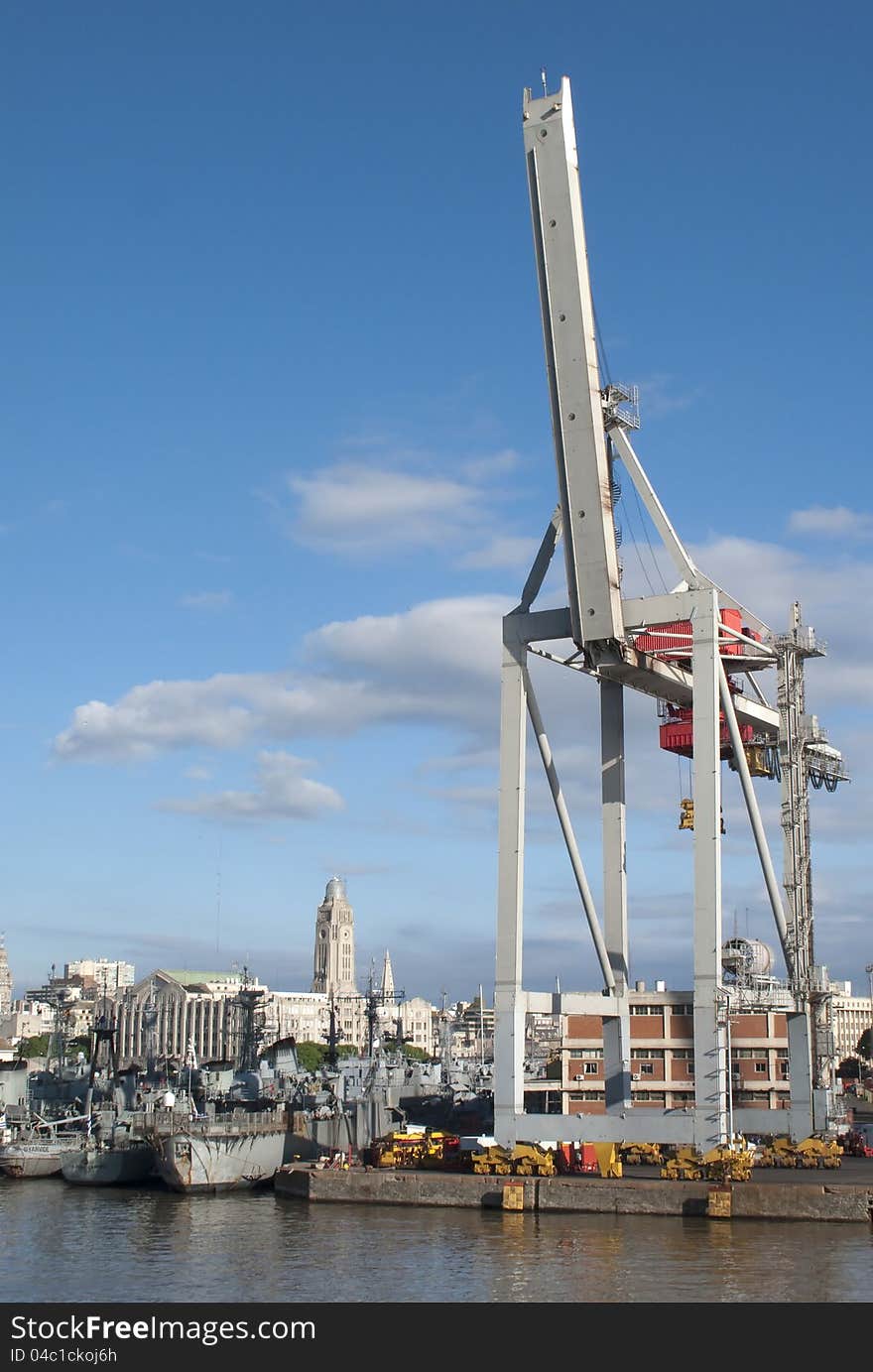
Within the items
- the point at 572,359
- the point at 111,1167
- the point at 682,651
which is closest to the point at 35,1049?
the point at 111,1167

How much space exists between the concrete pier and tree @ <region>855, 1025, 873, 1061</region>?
13703 cm

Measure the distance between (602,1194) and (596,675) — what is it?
663 inches

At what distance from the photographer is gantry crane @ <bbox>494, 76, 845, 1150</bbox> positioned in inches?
1625

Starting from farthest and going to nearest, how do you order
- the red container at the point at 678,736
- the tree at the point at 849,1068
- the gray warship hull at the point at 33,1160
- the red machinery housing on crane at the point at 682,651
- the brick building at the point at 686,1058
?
the tree at the point at 849,1068 → the gray warship hull at the point at 33,1160 → the red container at the point at 678,736 → the brick building at the point at 686,1058 → the red machinery housing on crane at the point at 682,651

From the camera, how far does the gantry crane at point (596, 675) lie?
1625 inches

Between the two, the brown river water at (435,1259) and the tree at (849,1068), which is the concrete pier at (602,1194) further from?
the tree at (849,1068)

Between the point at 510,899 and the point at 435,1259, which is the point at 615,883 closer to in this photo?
the point at 510,899

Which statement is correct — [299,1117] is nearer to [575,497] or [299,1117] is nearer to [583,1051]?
[583,1051]

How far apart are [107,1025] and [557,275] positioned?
57838 millimetres

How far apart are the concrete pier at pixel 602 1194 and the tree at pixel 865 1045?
13703 centimetres

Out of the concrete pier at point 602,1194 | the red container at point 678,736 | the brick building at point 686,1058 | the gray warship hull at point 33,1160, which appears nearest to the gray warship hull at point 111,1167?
the gray warship hull at point 33,1160

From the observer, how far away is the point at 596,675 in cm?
4762

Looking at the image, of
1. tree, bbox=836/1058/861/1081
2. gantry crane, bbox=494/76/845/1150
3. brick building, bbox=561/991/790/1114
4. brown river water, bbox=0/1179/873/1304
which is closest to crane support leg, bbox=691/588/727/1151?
gantry crane, bbox=494/76/845/1150
